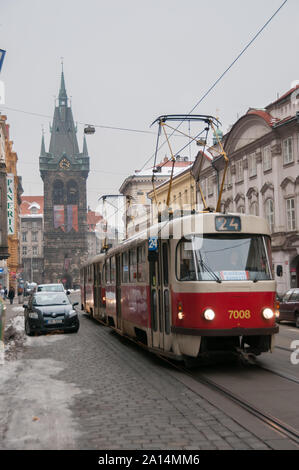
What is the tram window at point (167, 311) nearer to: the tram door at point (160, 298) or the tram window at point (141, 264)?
the tram door at point (160, 298)

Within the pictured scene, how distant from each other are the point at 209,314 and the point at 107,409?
9.69ft

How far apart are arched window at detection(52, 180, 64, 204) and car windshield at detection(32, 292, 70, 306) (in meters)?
97.7

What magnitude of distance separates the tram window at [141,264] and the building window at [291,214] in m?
22.3

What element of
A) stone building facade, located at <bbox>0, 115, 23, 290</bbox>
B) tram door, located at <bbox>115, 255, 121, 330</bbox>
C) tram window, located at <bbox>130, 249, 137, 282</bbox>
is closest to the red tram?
tram window, located at <bbox>130, 249, 137, 282</bbox>

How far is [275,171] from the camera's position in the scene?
35344 millimetres

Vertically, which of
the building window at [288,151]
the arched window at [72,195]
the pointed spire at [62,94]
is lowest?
the building window at [288,151]

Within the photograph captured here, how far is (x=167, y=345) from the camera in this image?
1094cm

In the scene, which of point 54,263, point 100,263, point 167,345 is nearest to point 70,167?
point 54,263

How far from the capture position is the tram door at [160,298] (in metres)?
11.1

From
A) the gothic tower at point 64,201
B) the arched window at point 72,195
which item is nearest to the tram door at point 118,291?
the gothic tower at point 64,201

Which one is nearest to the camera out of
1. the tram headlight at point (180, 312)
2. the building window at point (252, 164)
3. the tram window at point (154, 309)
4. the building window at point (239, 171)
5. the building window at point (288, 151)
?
the tram headlight at point (180, 312)

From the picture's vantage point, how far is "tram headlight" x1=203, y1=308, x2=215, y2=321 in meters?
9.94

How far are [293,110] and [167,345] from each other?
25.3 metres

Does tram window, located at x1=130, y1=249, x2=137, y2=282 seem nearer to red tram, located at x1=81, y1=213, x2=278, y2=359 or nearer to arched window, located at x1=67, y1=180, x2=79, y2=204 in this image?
red tram, located at x1=81, y1=213, x2=278, y2=359
